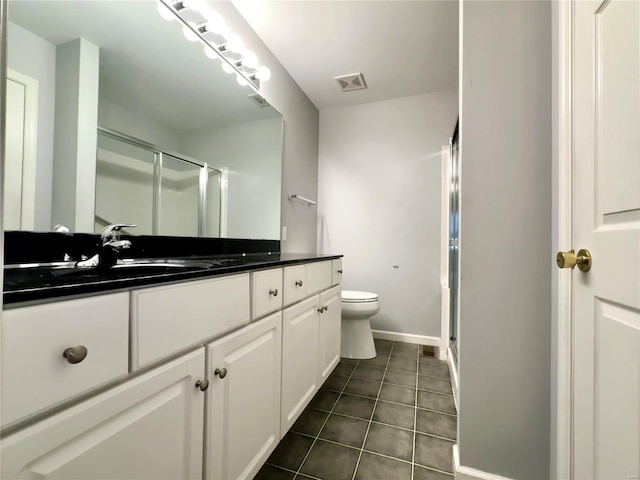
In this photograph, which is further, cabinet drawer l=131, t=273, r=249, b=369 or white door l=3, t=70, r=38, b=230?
white door l=3, t=70, r=38, b=230

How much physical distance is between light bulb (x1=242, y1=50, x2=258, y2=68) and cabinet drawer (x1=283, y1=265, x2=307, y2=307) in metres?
1.34

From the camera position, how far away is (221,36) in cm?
153

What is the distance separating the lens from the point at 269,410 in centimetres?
102

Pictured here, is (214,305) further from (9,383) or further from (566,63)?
(566,63)

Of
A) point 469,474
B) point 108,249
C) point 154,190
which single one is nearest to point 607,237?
point 469,474

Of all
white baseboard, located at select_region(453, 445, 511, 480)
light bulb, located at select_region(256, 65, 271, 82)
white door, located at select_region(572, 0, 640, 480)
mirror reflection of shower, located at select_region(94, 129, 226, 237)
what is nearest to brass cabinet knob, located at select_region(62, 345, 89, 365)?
mirror reflection of shower, located at select_region(94, 129, 226, 237)

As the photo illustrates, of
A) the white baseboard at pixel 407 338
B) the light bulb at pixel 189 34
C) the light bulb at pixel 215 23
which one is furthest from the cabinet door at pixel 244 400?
the white baseboard at pixel 407 338

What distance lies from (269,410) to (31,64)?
1339 millimetres

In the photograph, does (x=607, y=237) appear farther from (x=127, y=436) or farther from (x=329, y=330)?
(x=329, y=330)

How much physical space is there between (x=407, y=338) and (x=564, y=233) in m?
1.94

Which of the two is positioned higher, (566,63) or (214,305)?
(566,63)

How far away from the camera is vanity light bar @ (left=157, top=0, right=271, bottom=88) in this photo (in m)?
1.29

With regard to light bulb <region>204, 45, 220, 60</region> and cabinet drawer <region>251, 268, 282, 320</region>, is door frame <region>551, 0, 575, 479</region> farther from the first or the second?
light bulb <region>204, 45, 220, 60</region>

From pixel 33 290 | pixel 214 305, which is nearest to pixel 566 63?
pixel 214 305
